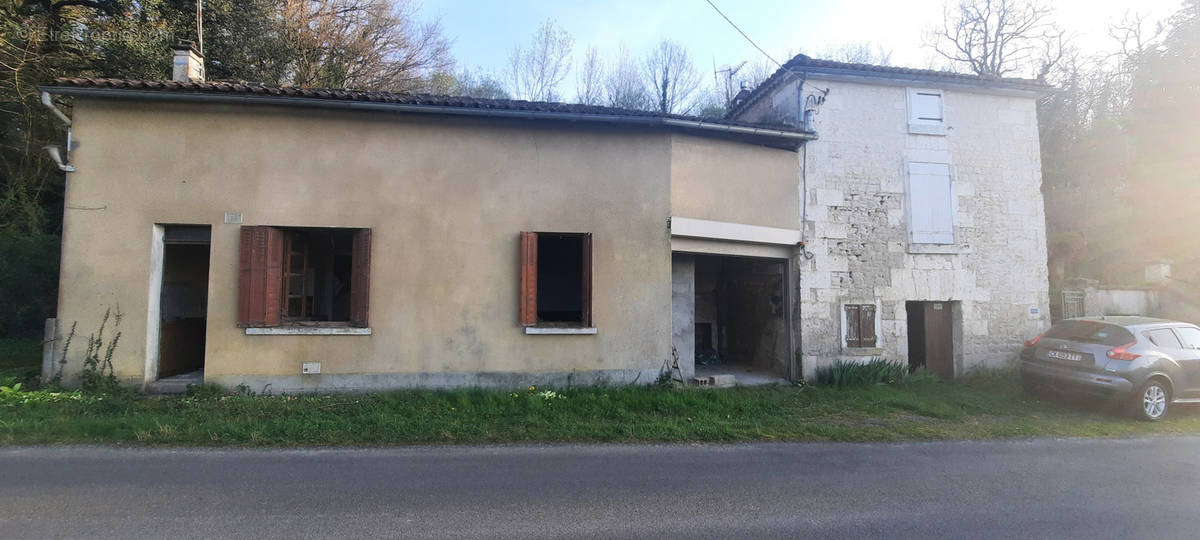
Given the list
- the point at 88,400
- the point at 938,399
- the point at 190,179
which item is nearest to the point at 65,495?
the point at 88,400

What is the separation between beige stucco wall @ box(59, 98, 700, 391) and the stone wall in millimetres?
3369

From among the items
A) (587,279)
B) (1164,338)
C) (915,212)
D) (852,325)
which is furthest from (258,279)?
(1164,338)

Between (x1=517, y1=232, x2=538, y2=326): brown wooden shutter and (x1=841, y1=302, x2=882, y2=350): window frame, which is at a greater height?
(x1=517, y1=232, x2=538, y2=326): brown wooden shutter

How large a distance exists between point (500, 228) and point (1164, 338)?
10.4m

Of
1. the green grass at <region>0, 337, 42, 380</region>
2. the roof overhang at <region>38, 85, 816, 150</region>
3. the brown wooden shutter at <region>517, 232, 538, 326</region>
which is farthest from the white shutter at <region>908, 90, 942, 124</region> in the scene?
the green grass at <region>0, 337, 42, 380</region>

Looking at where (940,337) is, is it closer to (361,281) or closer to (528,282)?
(528,282)

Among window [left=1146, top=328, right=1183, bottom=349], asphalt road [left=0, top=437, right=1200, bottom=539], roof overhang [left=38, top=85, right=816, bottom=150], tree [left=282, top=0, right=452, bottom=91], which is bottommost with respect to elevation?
asphalt road [left=0, top=437, right=1200, bottom=539]

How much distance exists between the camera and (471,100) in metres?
8.37

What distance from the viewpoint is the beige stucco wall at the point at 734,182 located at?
360 inches

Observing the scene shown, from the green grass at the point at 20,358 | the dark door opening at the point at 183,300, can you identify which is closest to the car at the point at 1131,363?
the dark door opening at the point at 183,300

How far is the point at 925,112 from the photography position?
10.7 metres

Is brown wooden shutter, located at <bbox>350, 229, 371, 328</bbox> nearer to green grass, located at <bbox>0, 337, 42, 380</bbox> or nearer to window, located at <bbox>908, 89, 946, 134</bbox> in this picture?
green grass, located at <bbox>0, 337, 42, 380</bbox>

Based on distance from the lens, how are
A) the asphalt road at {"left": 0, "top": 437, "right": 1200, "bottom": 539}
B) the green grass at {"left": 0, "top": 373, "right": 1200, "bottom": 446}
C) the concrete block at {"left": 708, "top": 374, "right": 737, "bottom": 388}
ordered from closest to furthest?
the asphalt road at {"left": 0, "top": 437, "right": 1200, "bottom": 539} < the green grass at {"left": 0, "top": 373, "right": 1200, "bottom": 446} < the concrete block at {"left": 708, "top": 374, "right": 737, "bottom": 388}

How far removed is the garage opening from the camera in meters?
10.6
